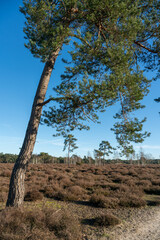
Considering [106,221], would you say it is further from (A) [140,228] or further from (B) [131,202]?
(B) [131,202]

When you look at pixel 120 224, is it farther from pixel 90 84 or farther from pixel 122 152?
pixel 90 84

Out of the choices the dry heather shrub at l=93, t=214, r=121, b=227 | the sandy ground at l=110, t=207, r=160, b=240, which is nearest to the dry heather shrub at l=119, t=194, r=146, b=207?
the sandy ground at l=110, t=207, r=160, b=240

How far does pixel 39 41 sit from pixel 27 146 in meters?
4.04

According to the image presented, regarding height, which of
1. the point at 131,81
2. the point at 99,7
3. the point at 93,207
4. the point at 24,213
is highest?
the point at 99,7

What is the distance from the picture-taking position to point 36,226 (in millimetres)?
4027

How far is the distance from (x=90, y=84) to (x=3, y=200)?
7.59 m

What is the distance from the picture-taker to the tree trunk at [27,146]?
512cm

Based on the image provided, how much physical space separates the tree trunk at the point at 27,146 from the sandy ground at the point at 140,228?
11.2ft

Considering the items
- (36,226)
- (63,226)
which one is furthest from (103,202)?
(36,226)

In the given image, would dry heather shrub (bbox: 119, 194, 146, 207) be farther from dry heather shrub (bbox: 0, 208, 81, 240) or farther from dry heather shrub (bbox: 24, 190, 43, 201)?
dry heather shrub (bbox: 24, 190, 43, 201)

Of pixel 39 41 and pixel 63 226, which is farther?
pixel 39 41

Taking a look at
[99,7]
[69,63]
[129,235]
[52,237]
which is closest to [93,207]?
[129,235]

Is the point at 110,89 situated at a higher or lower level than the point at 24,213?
higher

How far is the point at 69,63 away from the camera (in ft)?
21.6
